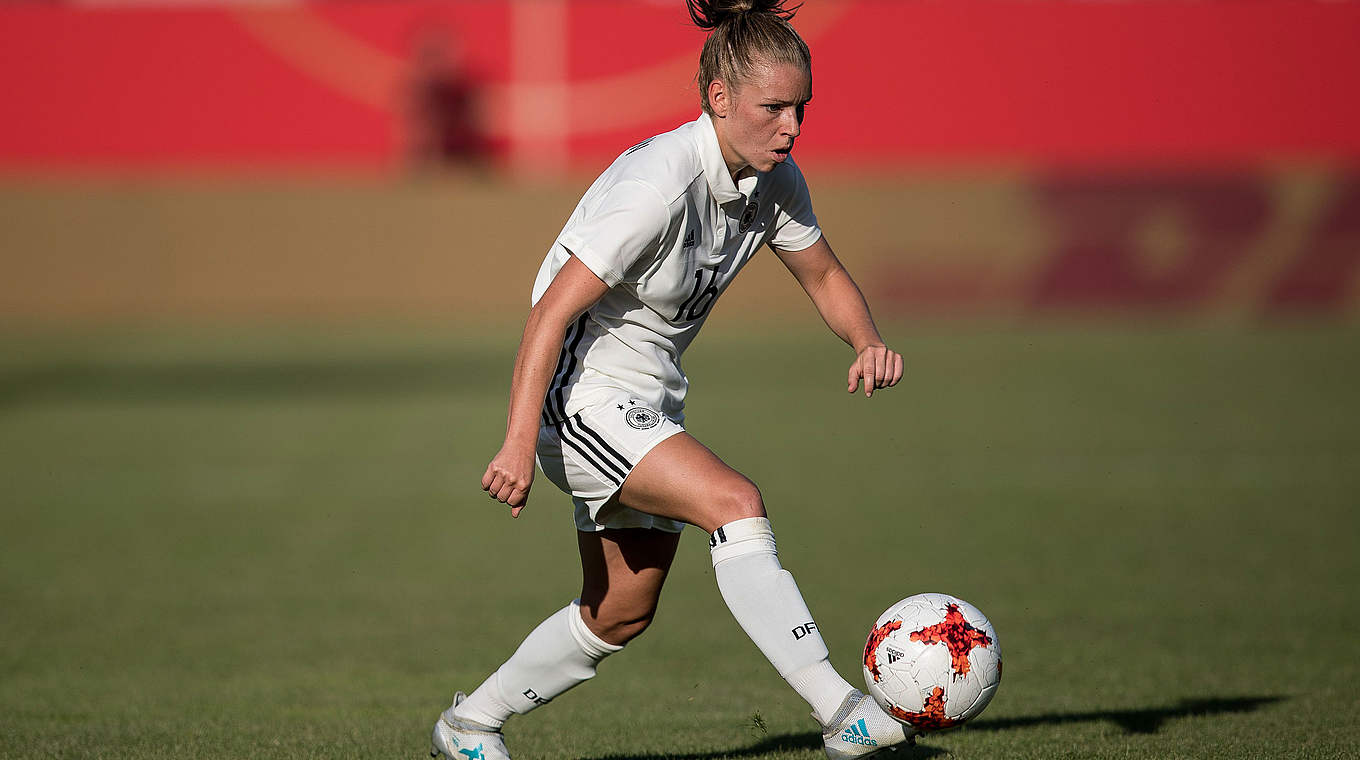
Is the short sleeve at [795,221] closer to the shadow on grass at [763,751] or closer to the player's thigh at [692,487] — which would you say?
the player's thigh at [692,487]

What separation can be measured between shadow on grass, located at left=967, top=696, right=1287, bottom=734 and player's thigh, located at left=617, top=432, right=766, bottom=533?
1.53m

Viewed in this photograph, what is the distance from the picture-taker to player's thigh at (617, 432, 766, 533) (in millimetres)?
3643

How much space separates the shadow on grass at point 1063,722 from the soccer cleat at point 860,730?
0.66m

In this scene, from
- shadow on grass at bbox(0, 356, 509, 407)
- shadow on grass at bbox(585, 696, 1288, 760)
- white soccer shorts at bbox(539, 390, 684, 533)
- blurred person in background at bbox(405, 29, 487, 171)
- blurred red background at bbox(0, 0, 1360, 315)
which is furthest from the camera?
blurred person in background at bbox(405, 29, 487, 171)

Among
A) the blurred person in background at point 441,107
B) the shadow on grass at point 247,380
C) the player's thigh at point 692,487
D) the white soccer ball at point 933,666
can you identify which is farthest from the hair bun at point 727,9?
the blurred person in background at point 441,107

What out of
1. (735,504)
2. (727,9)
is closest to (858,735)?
(735,504)

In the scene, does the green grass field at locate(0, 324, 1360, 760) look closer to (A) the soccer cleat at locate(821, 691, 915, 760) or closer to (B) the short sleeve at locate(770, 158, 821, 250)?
(A) the soccer cleat at locate(821, 691, 915, 760)

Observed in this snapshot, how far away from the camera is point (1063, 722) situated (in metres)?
4.75

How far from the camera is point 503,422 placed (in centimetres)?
1322

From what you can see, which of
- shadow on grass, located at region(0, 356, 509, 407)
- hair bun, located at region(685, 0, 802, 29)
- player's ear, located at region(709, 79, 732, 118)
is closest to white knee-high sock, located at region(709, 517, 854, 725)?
player's ear, located at region(709, 79, 732, 118)

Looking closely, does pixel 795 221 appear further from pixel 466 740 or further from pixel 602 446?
pixel 466 740

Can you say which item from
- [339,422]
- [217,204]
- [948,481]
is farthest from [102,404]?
[948,481]

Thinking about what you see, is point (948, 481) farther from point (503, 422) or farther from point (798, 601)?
point (798, 601)

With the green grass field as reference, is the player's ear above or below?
above
